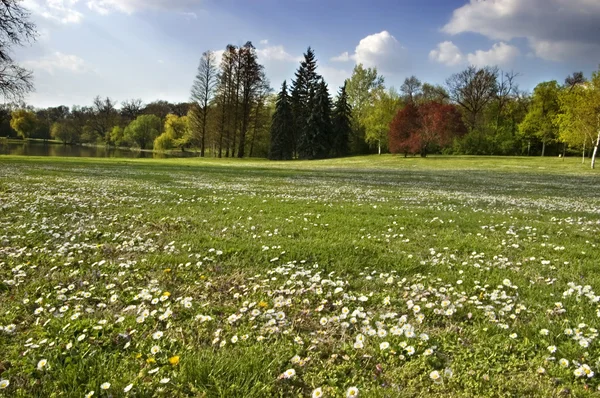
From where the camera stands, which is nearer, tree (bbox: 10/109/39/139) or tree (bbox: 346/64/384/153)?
tree (bbox: 346/64/384/153)

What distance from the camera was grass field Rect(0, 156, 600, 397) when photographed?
2.87 meters

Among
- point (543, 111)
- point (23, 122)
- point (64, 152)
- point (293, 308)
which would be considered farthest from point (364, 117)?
point (23, 122)

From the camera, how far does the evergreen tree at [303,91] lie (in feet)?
208

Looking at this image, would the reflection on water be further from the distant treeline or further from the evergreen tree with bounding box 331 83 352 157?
the evergreen tree with bounding box 331 83 352 157

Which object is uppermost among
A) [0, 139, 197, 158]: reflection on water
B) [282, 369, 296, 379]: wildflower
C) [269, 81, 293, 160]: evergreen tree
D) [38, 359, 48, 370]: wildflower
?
[269, 81, 293, 160]: evergreen tree

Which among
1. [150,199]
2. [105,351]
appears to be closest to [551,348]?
[105,351]

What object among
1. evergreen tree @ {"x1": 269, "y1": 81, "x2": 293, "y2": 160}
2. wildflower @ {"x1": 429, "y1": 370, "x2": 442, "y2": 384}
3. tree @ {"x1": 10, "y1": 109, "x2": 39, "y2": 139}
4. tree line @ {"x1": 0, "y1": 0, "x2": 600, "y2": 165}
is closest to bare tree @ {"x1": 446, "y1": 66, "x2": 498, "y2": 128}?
tree line @ {"x1": 0, "y1": 0, "x2": 600, "y2": 165}

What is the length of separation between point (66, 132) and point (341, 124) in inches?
3856

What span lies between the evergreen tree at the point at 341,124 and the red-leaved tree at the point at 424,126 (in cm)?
1237

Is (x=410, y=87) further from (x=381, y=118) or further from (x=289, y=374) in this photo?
(x=289, y=374)

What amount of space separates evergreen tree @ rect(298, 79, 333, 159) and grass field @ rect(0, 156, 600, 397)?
175 ft

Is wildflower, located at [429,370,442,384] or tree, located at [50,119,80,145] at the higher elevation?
tree, located at [50,119,80,145]

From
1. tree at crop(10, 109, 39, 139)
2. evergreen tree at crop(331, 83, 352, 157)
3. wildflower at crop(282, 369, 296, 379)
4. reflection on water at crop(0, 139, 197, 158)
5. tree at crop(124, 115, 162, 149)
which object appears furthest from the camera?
tree at crop(10, 109, 39, 139)

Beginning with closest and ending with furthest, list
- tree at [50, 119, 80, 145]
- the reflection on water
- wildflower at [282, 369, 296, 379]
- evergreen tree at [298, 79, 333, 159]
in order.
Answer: wildflower at [282, 369, 296, 379], the reflection on water, evergreen tree at [298, 79, 333, 159], tree at [50, 119, 80, 145]
